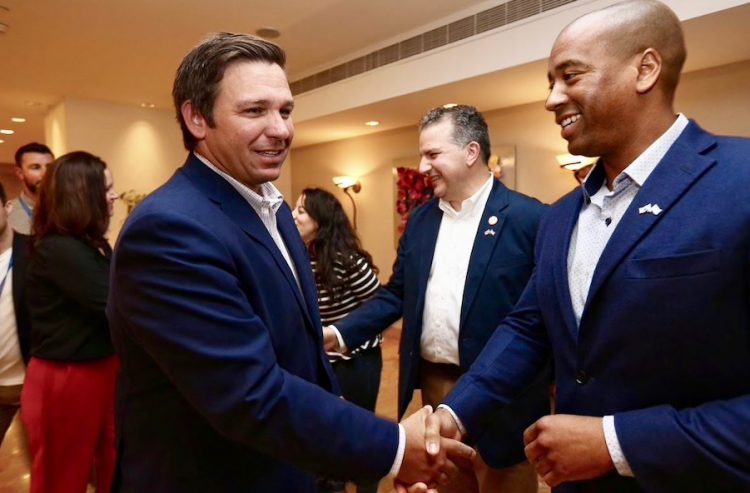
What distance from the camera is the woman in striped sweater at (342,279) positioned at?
2568 millimetres

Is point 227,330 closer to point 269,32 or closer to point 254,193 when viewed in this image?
point 254,193

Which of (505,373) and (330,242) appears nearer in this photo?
(505,373)

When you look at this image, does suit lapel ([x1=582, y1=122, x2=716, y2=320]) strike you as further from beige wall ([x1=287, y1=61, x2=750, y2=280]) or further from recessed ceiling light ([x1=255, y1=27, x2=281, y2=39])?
recessed ceiling light ([x1=255, y1=27, x2=281, y2=39])

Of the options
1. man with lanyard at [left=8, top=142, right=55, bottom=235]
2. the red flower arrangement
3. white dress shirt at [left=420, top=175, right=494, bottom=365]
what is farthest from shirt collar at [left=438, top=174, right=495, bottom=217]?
the red flower arrangement

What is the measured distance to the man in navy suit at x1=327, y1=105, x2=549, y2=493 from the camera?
2012mm

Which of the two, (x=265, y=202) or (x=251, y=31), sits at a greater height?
(x=251, y=31)

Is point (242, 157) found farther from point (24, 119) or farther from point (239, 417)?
point (24, 119)

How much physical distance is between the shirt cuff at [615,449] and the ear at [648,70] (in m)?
0.71

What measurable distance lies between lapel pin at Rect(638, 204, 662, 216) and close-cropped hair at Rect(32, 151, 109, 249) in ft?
6.51

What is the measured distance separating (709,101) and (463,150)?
353 centimetres

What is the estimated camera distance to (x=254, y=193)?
1.27m

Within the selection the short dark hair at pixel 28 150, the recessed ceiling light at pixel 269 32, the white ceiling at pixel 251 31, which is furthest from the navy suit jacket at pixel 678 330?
the recessed ceiling light at pixel 269 32

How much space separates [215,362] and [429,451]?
58 cm

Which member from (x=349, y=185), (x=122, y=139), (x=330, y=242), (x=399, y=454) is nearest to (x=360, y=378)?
(x=330, y=242)
